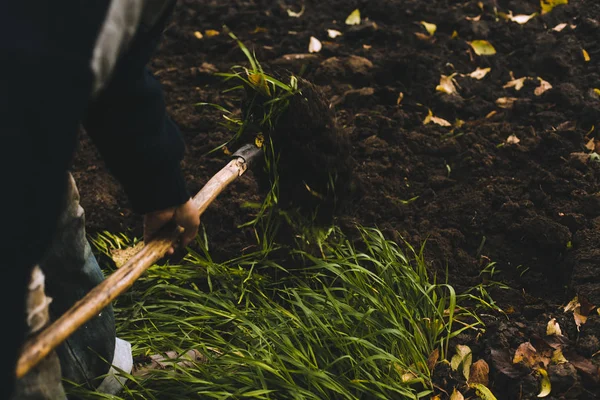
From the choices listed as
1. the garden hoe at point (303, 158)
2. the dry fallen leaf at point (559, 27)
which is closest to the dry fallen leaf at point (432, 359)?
the garden hoe at point (303, 158)

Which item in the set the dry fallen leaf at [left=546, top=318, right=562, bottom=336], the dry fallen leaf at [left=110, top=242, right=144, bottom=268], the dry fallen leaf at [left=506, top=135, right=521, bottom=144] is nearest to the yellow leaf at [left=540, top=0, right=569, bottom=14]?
the dry fallen leaf at [left=506, top=135, right=521, bottom=144]

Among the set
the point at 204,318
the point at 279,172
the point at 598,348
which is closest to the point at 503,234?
the point at 598,348

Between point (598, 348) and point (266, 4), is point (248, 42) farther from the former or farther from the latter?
point (598, 348)

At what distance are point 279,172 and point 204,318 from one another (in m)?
0.57

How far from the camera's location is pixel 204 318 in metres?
2.38

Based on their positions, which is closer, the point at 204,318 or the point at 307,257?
the point at 204,318

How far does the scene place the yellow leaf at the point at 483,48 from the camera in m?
3.62

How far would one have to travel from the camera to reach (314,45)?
3762 mm

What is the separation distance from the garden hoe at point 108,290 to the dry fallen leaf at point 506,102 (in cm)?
156

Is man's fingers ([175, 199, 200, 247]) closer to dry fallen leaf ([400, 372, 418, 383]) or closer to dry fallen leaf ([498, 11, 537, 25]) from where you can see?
dry fallen leaf ([400, 372, 418, 383])

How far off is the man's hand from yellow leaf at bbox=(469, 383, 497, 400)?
0.99 meters

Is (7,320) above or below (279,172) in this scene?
above

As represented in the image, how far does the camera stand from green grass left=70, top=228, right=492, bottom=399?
6.89 feet

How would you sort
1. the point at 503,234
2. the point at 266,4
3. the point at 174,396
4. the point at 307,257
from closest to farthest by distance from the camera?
the point at 174,396
the point at 307,257
the point at 503,234
the point at 266,4
